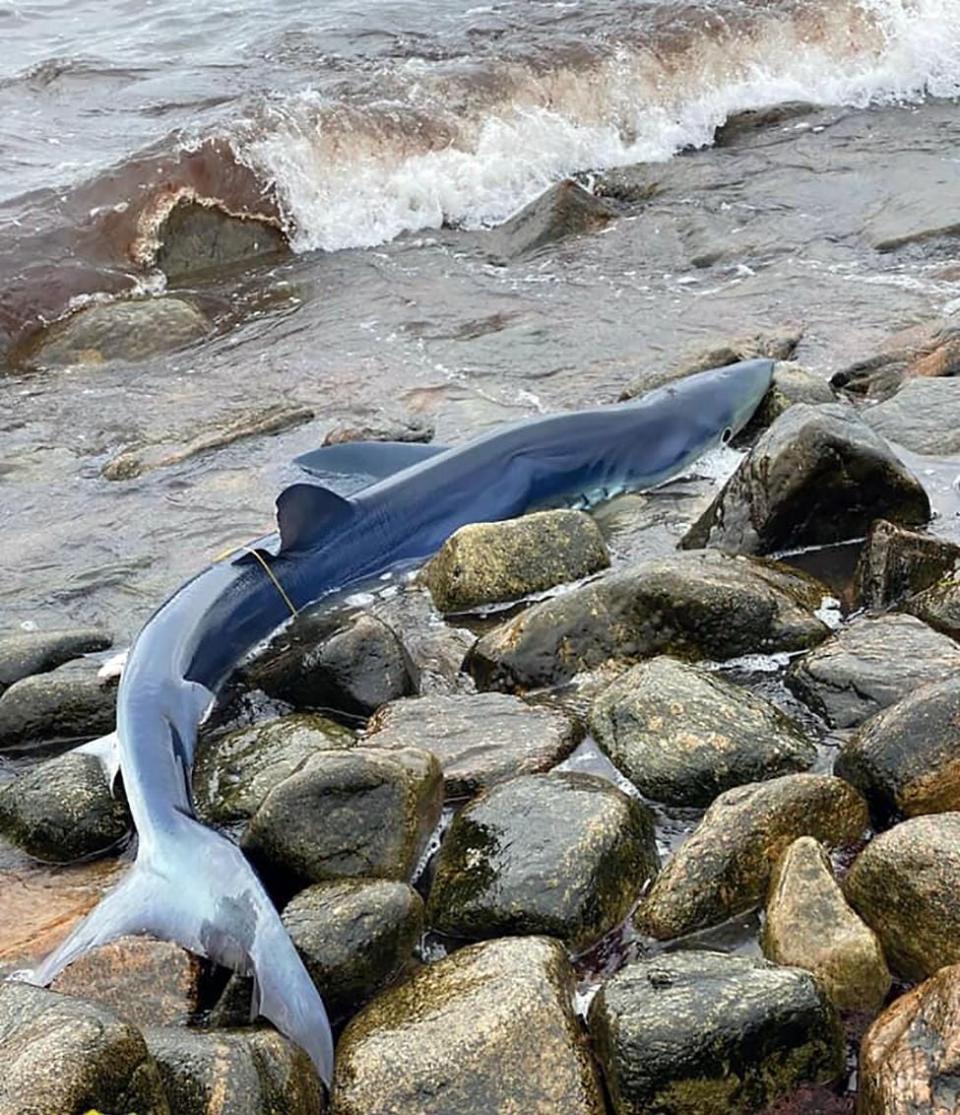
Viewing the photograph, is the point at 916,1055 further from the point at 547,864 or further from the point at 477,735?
the point at 477,735

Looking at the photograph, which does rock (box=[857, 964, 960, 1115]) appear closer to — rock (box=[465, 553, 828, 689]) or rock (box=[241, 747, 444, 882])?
rock (box=[241, 747, 444, 882])

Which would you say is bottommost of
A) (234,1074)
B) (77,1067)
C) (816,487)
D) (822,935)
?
(816,487)

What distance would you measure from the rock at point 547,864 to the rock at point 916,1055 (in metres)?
0.77

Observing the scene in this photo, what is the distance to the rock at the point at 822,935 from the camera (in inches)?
112

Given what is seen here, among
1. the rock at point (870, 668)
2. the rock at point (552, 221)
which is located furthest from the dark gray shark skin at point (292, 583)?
the rock at point (552, 221)

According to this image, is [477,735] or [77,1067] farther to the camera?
[477,735]

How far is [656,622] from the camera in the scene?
174 inches

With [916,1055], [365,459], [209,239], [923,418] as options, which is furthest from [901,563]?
[209,239]

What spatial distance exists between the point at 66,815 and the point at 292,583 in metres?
1.59

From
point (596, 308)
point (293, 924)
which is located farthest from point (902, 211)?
point (293, 924)

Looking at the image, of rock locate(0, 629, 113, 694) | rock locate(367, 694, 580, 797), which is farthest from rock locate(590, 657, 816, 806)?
rock locate(0, 629, 113, 694)

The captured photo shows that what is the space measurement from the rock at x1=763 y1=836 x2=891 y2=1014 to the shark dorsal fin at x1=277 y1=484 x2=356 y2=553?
278 centimetres

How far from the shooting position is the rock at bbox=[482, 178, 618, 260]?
11.0m

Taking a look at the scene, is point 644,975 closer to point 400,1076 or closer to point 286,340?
point 400,1076
